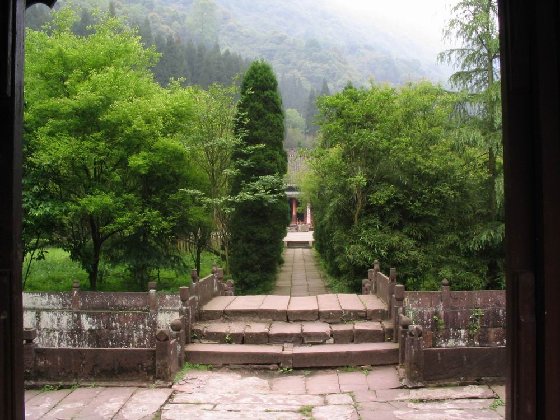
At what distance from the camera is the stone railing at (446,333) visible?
256 inches

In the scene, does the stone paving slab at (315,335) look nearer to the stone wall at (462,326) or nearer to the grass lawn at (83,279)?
the stone wall at (462,326)

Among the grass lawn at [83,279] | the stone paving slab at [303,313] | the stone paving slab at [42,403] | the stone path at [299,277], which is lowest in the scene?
the stone path at [299,277]

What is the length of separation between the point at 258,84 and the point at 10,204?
1652 centimetres

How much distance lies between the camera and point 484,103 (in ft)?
52.2

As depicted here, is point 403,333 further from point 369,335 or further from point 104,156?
point 104,156

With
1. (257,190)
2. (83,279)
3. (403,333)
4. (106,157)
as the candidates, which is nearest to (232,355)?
(403,333)

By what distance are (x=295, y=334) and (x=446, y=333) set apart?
238cm

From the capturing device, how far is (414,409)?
229 inches

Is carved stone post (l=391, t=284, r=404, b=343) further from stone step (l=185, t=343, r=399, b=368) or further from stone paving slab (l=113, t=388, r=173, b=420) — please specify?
stone paving slab (l=113, t=388, r=173, b=420)

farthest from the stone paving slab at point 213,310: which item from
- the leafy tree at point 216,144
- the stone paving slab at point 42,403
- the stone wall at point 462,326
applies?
the leafy tree at point 216,144

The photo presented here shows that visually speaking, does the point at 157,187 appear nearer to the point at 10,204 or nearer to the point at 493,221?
the point at 493,221

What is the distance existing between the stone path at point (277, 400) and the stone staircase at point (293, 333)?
479 millimetres

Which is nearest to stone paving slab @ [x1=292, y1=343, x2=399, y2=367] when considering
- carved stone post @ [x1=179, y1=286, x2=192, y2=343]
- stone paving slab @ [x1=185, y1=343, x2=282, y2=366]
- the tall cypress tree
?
stone paving slab @ [x1=185, y1=343, x2=282, y2=366]

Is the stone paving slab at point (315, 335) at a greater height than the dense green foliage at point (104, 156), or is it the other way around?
the dense green foliage at point (104, 156)
